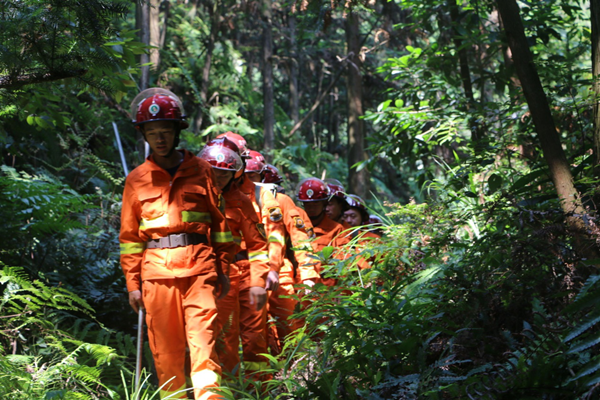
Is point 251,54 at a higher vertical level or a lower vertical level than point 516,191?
higher

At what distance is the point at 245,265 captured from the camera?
552cm

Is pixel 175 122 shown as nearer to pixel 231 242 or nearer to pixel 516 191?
pixel 231 242

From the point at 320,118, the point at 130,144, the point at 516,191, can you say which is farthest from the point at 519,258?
the point at 320,118

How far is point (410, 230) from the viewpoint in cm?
479

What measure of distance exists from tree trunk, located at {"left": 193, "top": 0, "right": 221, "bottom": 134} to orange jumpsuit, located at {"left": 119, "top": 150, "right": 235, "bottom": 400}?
11.5 metres

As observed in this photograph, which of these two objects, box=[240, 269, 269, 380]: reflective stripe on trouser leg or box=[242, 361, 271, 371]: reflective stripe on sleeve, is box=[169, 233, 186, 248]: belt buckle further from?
box=[242, 361, 271, 371]: reflective stripe on sleeve

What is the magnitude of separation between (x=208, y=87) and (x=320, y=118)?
12690mm

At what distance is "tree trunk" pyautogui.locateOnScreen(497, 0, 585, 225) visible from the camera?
346 cm

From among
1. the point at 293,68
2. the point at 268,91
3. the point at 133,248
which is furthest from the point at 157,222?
the point at 293,68

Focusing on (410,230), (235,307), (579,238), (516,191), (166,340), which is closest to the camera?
(579,238)

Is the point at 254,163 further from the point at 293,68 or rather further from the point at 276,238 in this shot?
the point at 293,68

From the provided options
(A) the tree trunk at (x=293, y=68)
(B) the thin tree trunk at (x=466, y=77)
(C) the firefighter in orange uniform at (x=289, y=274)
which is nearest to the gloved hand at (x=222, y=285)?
(C) the firefighter in orange uniform at (x=289, y=274)

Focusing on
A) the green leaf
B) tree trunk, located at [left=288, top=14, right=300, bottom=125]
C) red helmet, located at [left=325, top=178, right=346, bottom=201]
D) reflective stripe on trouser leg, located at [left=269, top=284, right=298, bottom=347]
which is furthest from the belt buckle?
tree trunk, located at [left=288, top=14, right=300, bottom=125]

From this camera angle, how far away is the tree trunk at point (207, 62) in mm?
15594
